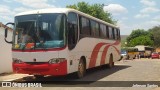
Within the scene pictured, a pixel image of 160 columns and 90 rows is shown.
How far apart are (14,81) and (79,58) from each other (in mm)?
3338

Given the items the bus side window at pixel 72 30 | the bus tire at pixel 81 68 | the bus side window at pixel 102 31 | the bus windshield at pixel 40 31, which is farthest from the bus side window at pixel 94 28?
the bus windshield at pixel 40 31

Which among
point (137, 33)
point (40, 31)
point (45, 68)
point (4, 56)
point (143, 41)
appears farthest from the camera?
point (137, 33)

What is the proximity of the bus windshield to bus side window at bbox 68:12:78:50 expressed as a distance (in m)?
0.53

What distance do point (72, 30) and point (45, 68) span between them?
226cm

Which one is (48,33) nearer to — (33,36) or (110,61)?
(33,36)

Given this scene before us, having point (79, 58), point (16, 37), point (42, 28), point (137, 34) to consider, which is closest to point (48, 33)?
point (42, 28)

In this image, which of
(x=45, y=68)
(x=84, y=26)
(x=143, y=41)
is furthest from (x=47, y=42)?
(x=143, y=41)

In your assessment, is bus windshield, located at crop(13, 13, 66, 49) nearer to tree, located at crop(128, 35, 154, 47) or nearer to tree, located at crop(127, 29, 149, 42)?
tree, located at crop(128, 35, 154, 47)

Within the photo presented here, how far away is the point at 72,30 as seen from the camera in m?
15.5

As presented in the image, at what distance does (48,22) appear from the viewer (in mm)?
14906

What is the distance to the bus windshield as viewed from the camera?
14547mm

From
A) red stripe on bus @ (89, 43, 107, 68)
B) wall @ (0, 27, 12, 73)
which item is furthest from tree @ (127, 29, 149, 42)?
wall @ (0, 27, 12, 73)

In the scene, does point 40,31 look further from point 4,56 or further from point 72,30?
point 4,56

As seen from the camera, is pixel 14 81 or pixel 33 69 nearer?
pixel 33 69
